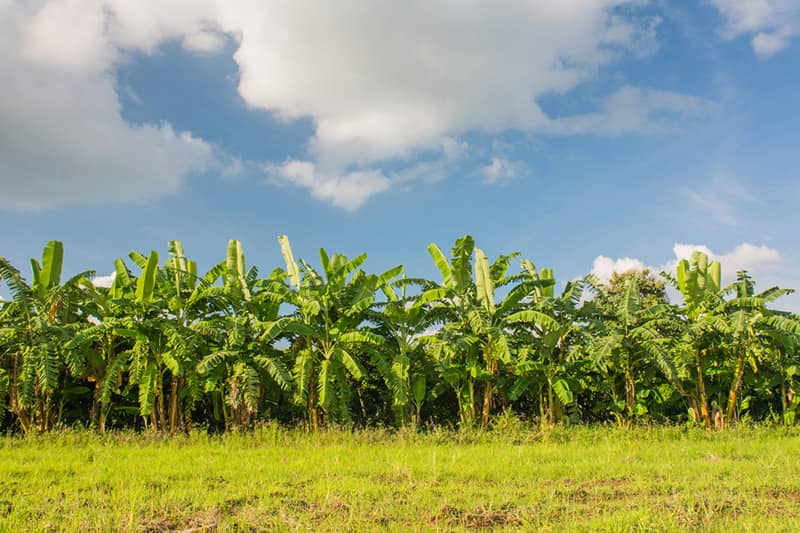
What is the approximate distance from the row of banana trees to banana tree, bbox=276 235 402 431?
4 cm

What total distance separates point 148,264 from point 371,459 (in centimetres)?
610

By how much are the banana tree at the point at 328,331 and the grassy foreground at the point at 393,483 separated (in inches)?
49.7

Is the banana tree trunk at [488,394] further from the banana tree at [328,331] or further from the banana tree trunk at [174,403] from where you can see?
the banana tree trunk at [174,403]

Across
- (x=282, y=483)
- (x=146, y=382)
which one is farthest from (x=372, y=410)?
(x=282, y=483)

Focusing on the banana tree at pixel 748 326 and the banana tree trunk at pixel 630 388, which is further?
the banana tree trunk at pixel 630 388

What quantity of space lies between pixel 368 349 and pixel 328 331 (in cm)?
89

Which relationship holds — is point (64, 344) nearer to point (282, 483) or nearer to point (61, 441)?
point (61, 441)

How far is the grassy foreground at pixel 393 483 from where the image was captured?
497cm

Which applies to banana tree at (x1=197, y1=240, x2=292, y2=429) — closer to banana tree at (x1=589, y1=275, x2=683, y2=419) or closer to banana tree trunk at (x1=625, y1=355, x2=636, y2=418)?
banana tree at (x1=589, y1=275, x2=683, y2=419)

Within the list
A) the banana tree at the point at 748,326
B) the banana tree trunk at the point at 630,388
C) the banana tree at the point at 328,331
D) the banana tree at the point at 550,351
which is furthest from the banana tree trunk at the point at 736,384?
the banana tree at the point at 328,331

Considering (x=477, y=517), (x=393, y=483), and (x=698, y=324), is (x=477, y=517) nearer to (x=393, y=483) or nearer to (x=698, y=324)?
(x=393, y=483)

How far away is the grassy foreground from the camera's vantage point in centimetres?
497

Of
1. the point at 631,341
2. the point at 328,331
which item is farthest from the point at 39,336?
the point at 631,341

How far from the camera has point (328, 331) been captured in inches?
473
